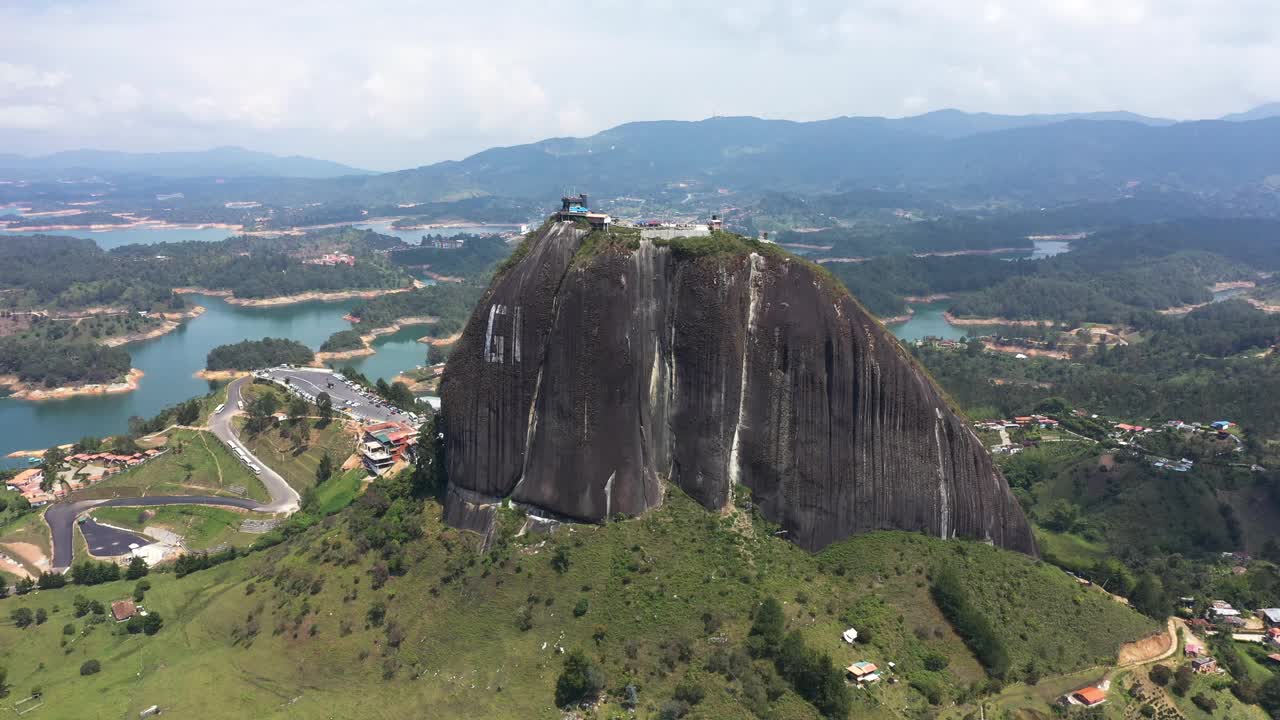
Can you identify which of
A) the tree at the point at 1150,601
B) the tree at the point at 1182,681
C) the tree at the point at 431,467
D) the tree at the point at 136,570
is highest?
the tree at the point at 431,467

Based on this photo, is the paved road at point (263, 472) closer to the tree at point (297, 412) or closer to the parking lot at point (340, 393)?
the tree at point (297, 412)

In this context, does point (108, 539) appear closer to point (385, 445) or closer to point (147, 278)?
point (385, 445)

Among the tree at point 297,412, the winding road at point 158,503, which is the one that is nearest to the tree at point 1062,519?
the winding road at point 158,503

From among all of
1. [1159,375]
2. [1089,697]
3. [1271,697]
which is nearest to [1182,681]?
[1271,697]

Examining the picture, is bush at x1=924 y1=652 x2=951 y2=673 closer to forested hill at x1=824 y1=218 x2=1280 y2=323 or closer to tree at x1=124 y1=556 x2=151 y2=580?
tree at x1=124 y1=556 x2=151 y2=580

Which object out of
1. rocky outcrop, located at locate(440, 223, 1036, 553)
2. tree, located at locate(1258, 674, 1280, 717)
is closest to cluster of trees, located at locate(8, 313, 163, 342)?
rocky outcrop, located at locate(440, 223, 1036, 553)
